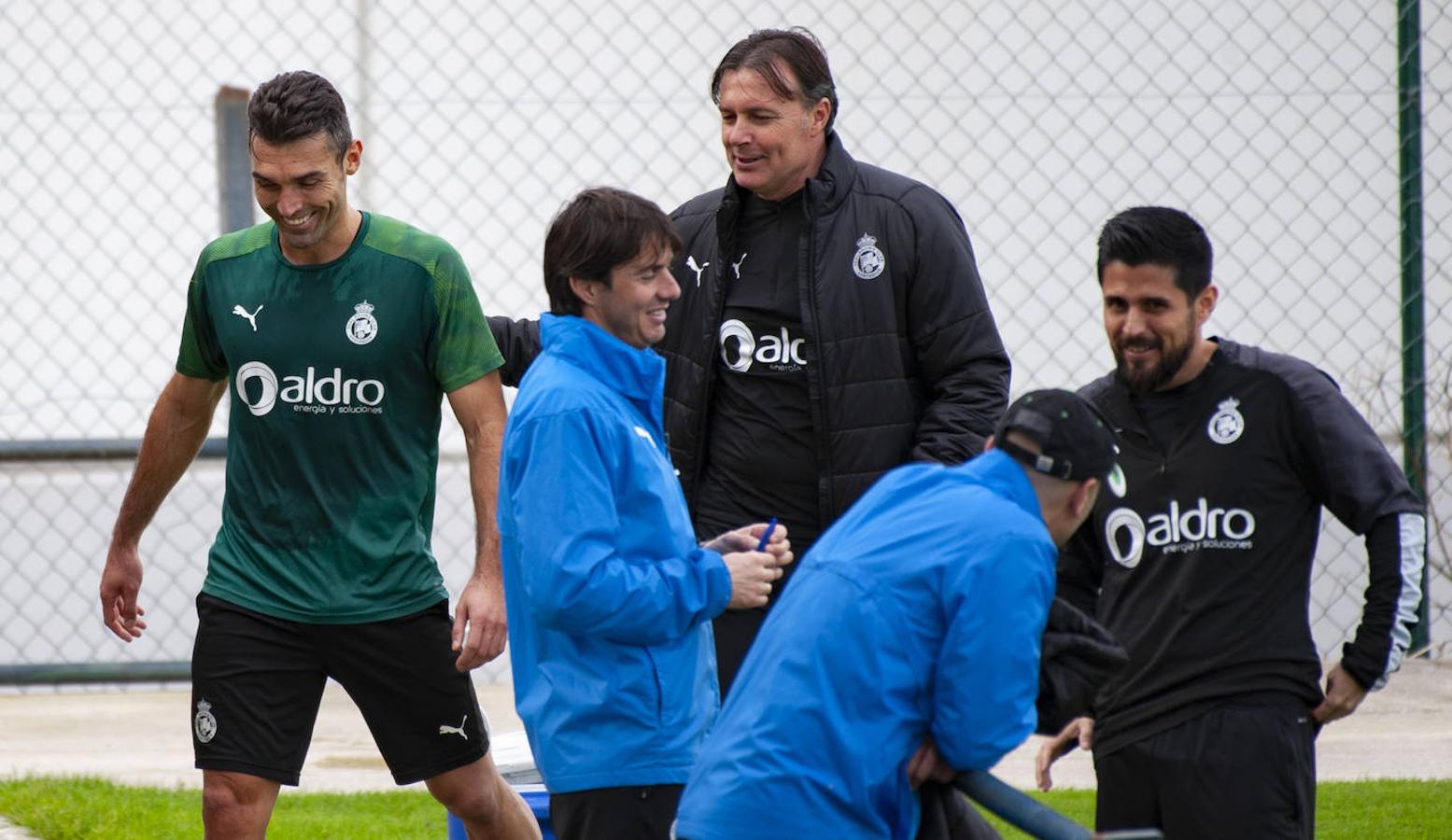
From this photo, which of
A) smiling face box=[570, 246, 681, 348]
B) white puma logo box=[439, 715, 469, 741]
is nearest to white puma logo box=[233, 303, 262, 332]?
white puma logo box=[439, 715, 469, 741]

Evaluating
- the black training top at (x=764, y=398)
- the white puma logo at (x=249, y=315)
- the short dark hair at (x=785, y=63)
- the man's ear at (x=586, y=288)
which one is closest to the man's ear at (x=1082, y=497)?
the man's ear at (x=586, y=288)

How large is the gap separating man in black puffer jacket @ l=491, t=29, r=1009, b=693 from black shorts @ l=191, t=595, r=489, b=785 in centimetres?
63

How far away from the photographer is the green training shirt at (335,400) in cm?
409

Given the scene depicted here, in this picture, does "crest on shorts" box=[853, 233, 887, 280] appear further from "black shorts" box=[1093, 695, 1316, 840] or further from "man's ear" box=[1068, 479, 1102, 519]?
"man's ear" box=[1068, 479, 1102, 519]

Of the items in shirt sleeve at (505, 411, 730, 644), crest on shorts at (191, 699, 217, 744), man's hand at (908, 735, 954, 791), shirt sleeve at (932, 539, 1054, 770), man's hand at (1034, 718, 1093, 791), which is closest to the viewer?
shirt sleeve at (932, 539, 1054, 770)

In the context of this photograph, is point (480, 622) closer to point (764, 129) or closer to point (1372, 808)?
point (764, 129)

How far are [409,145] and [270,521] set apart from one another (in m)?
3.15

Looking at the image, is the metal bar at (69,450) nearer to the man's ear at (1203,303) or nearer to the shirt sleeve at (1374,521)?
the man's ear at (1203,303)

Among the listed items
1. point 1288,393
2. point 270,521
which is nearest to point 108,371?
point 270,521

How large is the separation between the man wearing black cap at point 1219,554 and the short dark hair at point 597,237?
89 cm

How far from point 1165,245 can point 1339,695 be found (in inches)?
34.5

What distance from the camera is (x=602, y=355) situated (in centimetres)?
327

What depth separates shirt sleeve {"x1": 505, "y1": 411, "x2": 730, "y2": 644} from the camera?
10.0ft

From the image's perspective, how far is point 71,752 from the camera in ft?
19.9
